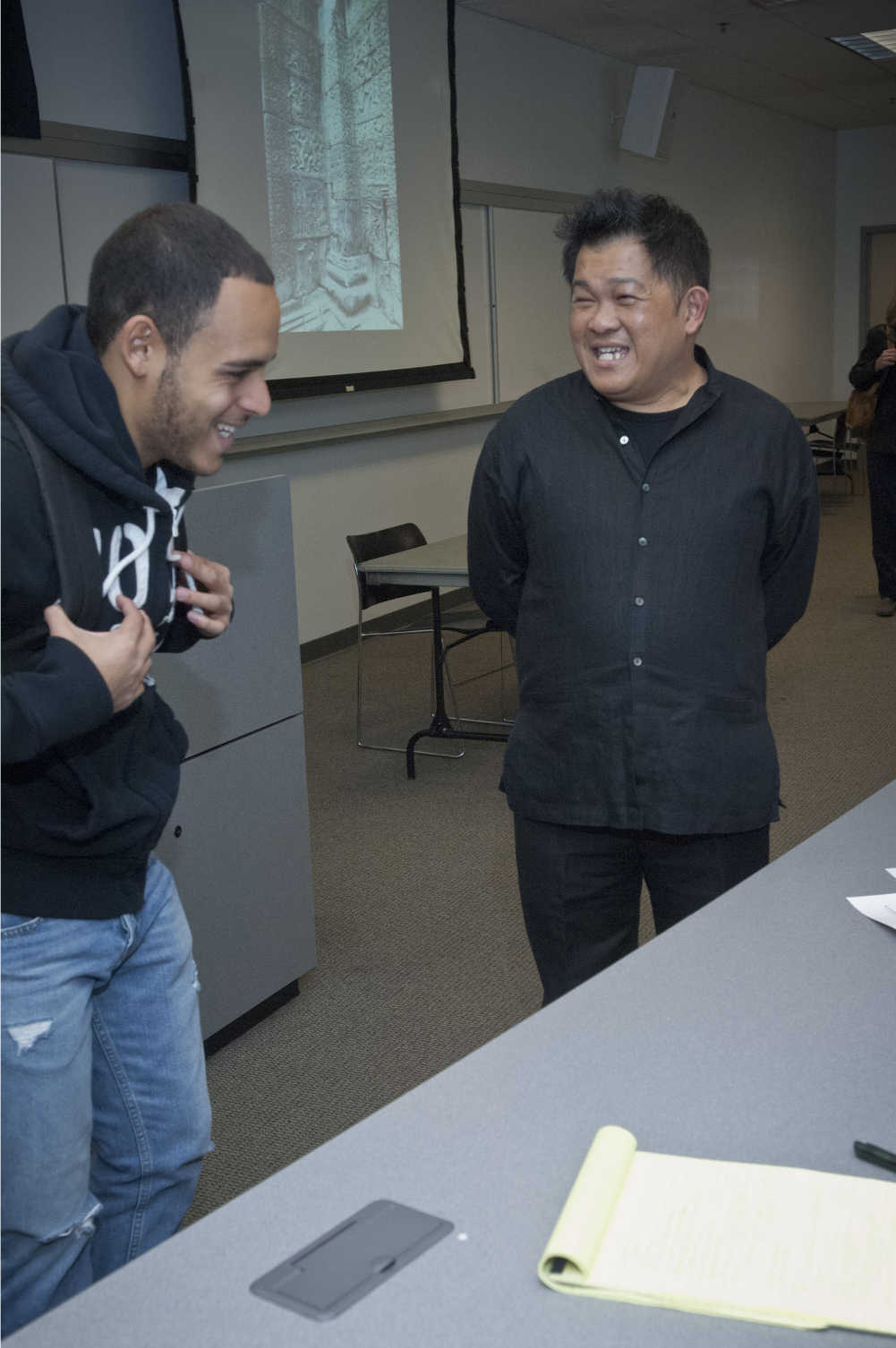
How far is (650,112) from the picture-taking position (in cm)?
818

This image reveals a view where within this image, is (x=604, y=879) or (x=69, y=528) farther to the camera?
(x=604, y=879)

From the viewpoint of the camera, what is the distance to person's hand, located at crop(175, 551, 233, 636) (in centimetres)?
146

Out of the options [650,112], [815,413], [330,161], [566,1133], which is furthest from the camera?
[815,413]

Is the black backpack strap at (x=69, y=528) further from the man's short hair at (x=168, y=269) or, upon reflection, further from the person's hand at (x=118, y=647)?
the man's short hair at (x=168, y=269)

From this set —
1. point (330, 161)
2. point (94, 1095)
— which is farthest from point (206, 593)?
point (330, 161)

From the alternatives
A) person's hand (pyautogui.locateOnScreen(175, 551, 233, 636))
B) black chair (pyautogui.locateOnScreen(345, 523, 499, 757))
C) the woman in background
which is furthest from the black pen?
the woman in background

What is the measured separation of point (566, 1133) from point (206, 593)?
73 cm

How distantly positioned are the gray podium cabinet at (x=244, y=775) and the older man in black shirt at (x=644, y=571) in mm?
869

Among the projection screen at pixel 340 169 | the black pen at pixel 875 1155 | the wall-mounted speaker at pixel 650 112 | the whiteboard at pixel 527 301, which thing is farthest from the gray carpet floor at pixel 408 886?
the wall-mounted speaker at pixel 650 112

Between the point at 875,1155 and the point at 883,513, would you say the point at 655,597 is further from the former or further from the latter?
the point at 883,513

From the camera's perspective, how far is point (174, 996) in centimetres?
147

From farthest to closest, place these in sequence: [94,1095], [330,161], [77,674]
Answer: [330,161], [94,1095], [77,674]

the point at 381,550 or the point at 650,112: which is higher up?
the point at 650,112

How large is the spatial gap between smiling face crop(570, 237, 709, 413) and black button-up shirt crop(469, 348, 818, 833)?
3.0 inches
